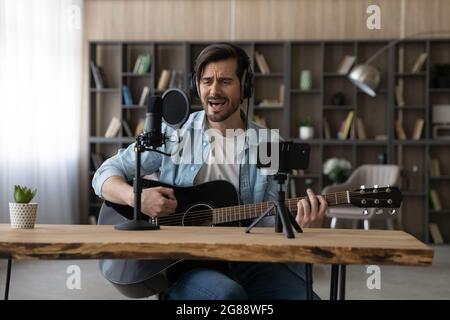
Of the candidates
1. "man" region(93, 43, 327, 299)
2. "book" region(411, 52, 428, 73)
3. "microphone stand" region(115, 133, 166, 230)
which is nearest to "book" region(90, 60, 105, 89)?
"book" region(411, 52, 428, 73)

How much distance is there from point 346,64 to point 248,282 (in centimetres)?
545

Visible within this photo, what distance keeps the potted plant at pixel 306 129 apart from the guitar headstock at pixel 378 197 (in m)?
5.30

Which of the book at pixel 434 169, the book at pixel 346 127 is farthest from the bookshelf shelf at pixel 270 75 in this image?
the book at pixel 434 169

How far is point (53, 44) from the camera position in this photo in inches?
255

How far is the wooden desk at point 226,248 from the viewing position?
58.5 inches

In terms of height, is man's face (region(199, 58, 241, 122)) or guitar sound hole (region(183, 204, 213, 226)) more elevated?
man's face (region(199, 58, 241, 122))

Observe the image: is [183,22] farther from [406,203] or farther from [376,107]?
[406,203]

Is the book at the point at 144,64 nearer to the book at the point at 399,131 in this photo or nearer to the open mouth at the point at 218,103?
the book at the point at 399,131

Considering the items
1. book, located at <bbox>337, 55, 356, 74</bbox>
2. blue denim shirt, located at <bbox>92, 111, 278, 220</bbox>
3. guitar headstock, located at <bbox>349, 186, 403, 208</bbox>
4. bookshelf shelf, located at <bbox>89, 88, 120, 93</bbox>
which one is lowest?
guitar headstock, located at <bbox>349, 186, 403, 208</bbox>

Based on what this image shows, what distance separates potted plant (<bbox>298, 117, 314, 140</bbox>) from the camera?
7.15m

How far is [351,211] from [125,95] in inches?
114

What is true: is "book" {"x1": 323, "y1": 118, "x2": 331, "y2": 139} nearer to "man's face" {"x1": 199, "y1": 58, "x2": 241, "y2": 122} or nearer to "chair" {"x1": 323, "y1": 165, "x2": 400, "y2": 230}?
"chair" {"x1": 323, "y1": 165, "x2": 400, "y2": 230}

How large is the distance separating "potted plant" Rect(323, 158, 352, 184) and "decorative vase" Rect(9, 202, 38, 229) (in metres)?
5.14
